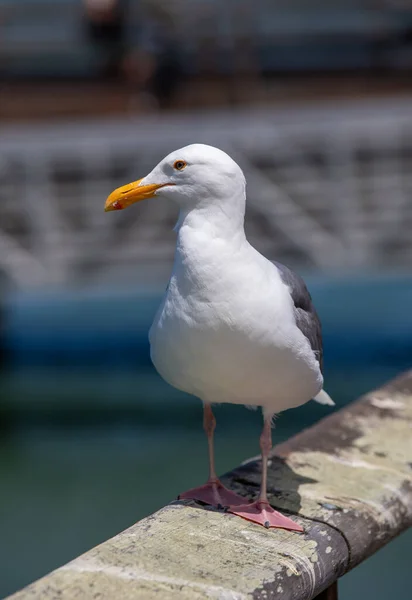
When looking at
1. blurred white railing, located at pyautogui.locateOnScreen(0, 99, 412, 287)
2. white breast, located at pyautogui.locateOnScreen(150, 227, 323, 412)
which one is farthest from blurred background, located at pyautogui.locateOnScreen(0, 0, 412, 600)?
white breast, located at pyautogui.locateOnScreen(150, 227, 323, 412)

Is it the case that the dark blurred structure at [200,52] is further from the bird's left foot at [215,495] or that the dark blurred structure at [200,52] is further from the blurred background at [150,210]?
the bird's left foot at [215,495]

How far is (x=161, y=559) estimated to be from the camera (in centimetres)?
216

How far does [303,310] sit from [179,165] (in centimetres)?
56

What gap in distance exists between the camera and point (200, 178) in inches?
95.2

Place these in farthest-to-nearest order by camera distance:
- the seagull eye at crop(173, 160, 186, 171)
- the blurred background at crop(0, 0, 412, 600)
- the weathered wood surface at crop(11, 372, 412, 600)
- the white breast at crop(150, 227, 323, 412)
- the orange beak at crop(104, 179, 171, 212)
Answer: the blurred background at crop(0, 0, 412, 600) → the orange beak at crop(104, 179, 171, 212) → the seagull eye at crop(173, 160, 186, 171) → the white breast at crop(150, 227, 323, 412) → the weathered wood surface at crop(11, 372, 412, 600)

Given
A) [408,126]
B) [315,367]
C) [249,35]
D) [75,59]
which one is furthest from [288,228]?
[315,367]

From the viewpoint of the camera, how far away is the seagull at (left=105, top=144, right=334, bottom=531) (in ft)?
7.70

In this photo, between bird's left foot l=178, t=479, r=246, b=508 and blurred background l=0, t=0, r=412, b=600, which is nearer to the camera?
bird's left foot l=178, t=479, r=246, b=508

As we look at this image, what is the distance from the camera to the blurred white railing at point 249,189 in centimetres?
889

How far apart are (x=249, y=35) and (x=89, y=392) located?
522 centimetres

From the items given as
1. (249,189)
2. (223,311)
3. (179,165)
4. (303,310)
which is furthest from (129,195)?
(249,189)

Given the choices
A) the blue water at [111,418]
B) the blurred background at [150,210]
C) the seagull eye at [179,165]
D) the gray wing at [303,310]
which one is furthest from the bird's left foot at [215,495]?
the blurred background at [150,210]

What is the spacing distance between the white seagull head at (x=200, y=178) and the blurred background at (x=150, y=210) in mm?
3505

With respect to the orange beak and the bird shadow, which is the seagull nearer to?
the orange beak
